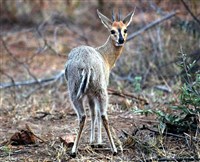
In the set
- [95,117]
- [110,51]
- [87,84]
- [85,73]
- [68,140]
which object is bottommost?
[68,140]

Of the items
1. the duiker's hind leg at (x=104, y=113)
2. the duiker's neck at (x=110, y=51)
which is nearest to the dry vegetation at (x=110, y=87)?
the duiker's hind leg at (x=104, y=113)

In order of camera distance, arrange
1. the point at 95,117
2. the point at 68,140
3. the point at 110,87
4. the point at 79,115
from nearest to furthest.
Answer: the point at 79,115 < the point at 68,140 < the point at 95,117 < the point at 110,87

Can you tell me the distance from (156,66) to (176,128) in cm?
390

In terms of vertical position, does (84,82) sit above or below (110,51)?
below

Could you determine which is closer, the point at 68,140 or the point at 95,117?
the point at 68,140

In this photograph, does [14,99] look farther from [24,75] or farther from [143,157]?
[143,157]

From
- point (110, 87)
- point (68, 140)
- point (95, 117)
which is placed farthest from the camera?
point (110, 87)

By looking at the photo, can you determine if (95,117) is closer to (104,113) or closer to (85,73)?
(104,113)

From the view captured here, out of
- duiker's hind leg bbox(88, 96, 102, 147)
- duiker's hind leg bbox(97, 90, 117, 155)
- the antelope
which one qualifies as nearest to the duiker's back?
the antelope

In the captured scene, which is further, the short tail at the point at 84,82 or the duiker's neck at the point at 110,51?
the duiker's neck at the point at 110,51

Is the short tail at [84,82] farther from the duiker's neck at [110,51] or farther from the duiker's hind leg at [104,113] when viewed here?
the duiker's neck at [110,51]

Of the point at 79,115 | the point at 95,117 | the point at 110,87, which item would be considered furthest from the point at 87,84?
the point at 110,87

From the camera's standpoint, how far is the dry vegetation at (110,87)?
548 centimetres

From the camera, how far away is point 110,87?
8.93 metres
